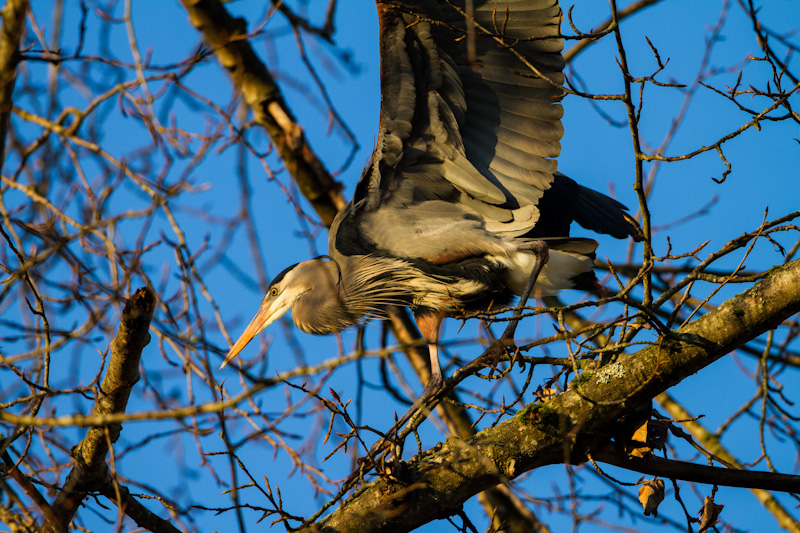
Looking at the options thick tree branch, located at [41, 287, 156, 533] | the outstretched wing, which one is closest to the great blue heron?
the outstretched wing

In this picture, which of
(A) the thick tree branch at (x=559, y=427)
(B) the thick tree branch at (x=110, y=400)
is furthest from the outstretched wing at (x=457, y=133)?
(B) the thick tree branch at (x=110, y=400)

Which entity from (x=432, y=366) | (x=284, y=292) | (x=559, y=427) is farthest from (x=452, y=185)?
(x=559, y=427)

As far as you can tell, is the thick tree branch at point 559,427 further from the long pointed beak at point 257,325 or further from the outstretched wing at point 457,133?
the long pointed beak at point 257,325

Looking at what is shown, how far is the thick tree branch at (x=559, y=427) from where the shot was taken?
2525 millimetres

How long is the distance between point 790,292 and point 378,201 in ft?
6.65

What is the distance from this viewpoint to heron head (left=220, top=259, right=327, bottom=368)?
4.35 metres

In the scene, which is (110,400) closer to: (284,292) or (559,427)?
(559,427)

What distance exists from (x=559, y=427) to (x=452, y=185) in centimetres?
163

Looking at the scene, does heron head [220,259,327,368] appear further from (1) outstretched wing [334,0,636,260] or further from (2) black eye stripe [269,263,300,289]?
(1) outstretched wing [334,0,636,260]

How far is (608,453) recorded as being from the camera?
8.71 ft

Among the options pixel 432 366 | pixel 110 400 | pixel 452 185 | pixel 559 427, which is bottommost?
pixel 559 427

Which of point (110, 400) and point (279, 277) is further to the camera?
point (279, 277)

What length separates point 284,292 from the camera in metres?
4.39

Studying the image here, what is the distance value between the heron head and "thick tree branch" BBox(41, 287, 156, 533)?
5.51 feet
